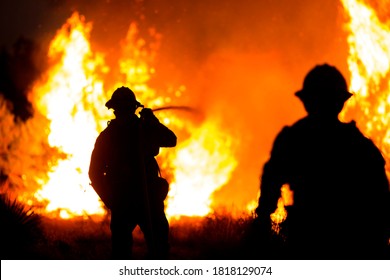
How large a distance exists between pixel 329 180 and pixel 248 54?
948cm

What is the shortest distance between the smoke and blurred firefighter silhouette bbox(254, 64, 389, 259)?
26.9 feet

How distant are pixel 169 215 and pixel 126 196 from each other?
429cm

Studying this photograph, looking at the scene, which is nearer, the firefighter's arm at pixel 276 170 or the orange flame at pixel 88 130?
the firefighter's arm at pixel 276 170

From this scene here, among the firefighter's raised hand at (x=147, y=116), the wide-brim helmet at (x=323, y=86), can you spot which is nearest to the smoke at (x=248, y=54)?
the firefighter's raised hand at (x=147, y=116)

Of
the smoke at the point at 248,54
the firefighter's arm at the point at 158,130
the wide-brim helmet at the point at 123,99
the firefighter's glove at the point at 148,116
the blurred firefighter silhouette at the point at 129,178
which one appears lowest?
the blurred firefighter silhouette at the point at 129,178

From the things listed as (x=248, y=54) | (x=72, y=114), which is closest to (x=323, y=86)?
(x=72, y=114)

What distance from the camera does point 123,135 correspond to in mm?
5387

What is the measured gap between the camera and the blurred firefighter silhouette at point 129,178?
5.29 metres

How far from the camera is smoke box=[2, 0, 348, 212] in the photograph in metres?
11.5

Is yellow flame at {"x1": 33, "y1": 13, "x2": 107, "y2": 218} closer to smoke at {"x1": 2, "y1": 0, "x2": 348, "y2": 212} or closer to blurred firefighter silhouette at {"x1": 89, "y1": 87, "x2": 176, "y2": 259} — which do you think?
smoke at {"x1": 2, "y1": 0, "x2": 348, "y2": 212}

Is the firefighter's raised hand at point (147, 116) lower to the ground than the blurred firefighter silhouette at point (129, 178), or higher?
higher

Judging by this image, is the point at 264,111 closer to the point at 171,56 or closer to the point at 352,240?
the point at 171,56

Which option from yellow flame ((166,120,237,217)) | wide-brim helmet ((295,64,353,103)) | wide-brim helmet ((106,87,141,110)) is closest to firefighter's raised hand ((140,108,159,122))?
wide-brim helmet ((106,87,141,110))

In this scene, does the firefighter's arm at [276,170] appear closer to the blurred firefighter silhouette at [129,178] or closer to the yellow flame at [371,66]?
the blurred firefighter silhouette at [129,178]
